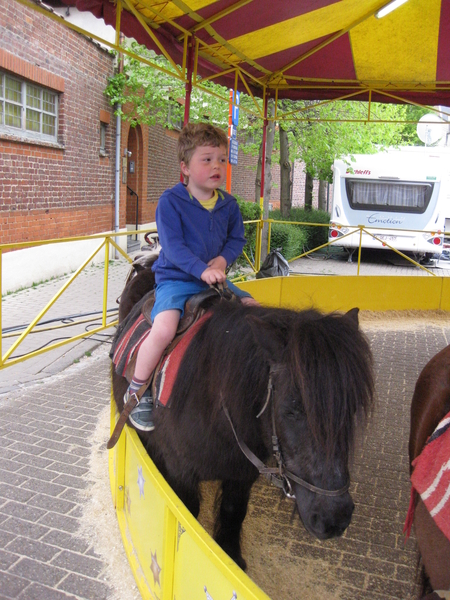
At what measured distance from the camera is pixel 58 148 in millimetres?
10617

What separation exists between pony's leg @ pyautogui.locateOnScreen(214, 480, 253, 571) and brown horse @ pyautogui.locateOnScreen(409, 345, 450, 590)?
94 cm

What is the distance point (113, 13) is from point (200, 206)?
9.47 ft

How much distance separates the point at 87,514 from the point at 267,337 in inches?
86.1

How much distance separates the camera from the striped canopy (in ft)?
16.7

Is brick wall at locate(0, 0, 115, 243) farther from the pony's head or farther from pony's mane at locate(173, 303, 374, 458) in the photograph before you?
the pony's head

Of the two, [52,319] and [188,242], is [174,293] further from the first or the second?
[52,319]

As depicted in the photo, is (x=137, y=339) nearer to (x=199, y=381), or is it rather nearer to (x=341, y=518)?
(x=199, y=381)

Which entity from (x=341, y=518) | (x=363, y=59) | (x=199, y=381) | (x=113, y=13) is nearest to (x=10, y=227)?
(x=113, y=13)

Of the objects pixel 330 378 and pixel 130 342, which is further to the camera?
pixel 130 342

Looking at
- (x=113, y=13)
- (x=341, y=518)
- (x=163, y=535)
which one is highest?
(x=113, y=13)

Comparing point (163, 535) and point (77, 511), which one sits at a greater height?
point (163, 535)

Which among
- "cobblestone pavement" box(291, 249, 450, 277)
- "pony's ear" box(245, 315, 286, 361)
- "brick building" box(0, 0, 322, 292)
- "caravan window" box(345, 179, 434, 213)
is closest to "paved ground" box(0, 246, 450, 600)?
"pony's ear" box(245, 315, 286, 361)

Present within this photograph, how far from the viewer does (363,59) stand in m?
7.01

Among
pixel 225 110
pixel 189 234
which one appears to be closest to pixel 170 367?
pixel 189 234
